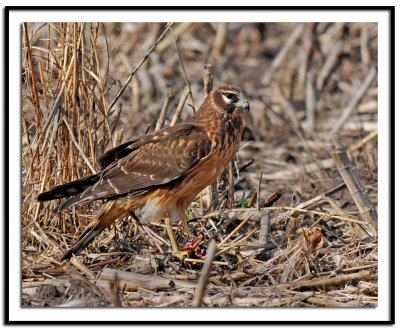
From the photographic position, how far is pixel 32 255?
5.05m

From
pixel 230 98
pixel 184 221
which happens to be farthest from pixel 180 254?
pixel 230 98

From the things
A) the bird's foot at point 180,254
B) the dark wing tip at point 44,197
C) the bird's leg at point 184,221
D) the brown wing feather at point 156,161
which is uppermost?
the brown wing feather at point 156,161

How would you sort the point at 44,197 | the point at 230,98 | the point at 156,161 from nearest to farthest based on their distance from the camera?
the point at 44,197
the point at 156,161
the point at 230,98

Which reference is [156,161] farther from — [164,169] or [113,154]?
[113,154]

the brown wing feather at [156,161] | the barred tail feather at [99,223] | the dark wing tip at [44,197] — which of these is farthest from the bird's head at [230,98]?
the dark wing tip at [44,197]

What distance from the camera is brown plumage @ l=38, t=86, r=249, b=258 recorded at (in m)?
5.00

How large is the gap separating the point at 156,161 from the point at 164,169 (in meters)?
0.09

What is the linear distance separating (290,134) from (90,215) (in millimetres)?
3510

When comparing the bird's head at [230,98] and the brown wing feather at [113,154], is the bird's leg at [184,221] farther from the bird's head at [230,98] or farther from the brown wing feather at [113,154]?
the bird's head at [230,98]

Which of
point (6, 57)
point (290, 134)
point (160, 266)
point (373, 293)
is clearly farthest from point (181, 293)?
point (290, 134)

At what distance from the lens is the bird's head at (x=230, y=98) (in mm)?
5207

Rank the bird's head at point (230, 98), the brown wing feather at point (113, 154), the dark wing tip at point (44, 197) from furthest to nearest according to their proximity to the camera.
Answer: the bird's head at point (230, 98) < the brown wing feather at point (113, 154) < the dark wing tip at point (44, 197)

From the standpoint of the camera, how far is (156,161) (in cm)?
511
